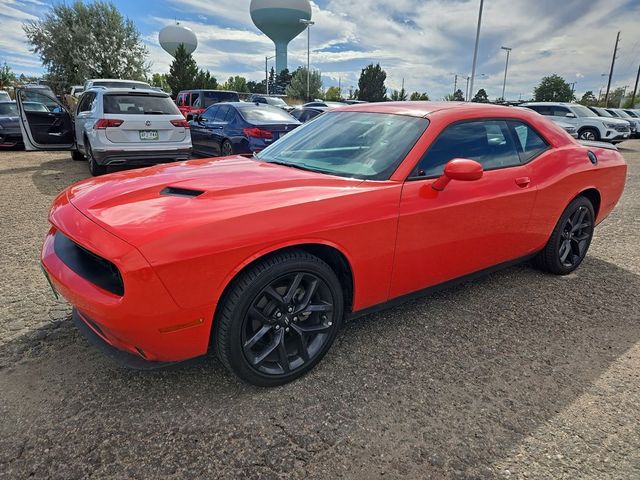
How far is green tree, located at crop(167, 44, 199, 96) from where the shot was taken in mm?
36625

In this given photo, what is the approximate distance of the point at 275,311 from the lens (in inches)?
87.2

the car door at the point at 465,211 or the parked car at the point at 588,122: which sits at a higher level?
the parked car at the point at 588,122

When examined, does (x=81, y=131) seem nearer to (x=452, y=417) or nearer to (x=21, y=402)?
(x=21, y=402)

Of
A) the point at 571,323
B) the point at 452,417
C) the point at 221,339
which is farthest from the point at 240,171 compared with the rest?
the point at 571,323

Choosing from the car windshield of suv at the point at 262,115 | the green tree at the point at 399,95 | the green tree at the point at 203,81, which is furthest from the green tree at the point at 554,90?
the car windshield of suv at the point at 262,115

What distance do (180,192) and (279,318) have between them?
2.82 ft

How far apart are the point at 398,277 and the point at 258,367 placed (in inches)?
39.4

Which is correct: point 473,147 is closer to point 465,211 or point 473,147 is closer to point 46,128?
point 465,211

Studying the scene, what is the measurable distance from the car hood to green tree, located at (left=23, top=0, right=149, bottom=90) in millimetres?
34370

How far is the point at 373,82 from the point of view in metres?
58.0

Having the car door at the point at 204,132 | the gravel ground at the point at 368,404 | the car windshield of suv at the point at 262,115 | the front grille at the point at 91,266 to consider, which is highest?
the car windshield of suv at the point at 262,115

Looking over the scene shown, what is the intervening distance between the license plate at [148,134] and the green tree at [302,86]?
50.7m

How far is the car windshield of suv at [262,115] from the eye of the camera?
27.6ft

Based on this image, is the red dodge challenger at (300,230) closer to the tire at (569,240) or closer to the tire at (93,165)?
the tire at (569,240)
